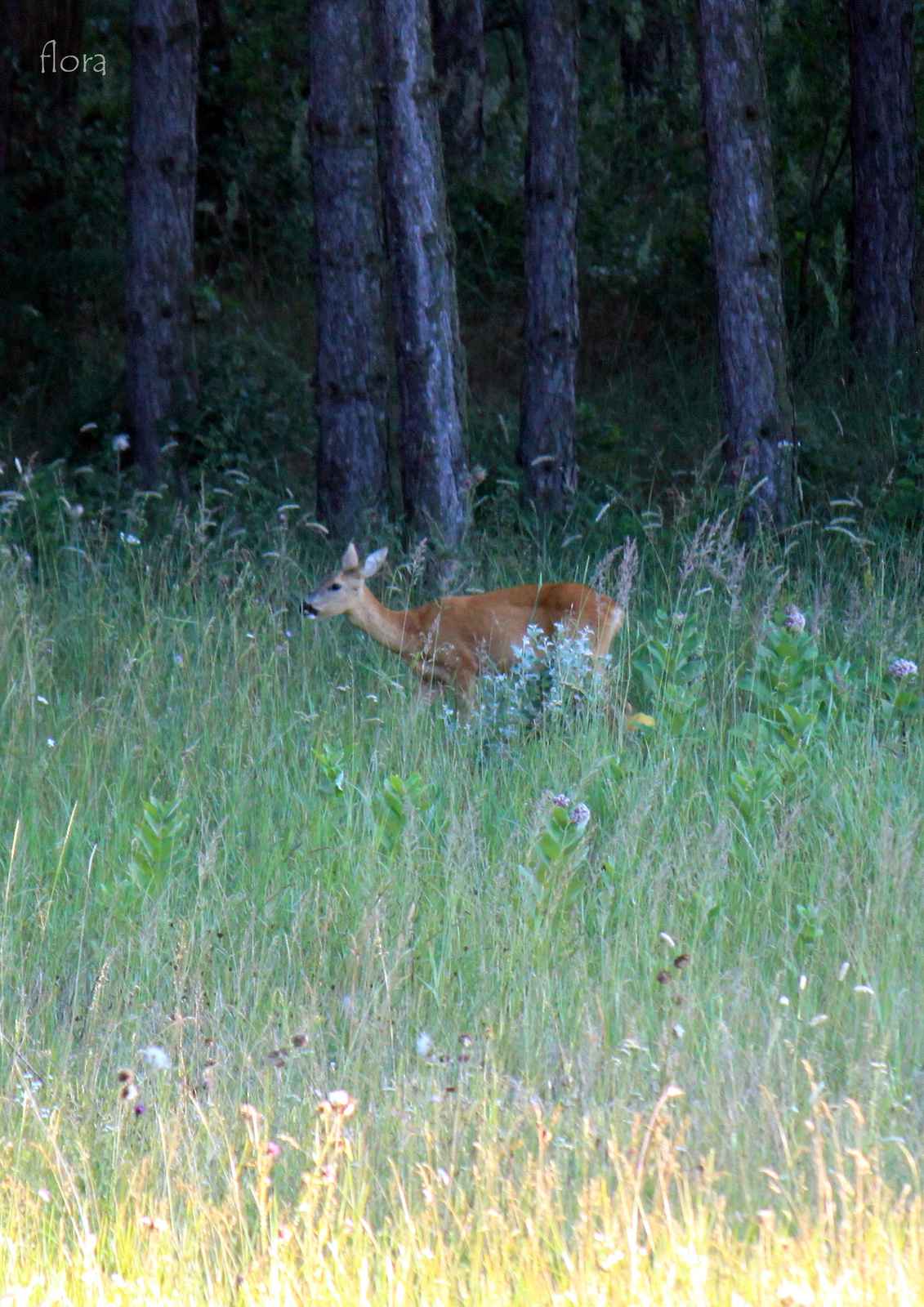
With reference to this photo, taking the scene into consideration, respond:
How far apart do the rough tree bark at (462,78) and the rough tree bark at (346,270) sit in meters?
7.35

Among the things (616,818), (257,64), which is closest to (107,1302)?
(616,818)

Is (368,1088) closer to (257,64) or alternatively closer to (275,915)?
(275,915)

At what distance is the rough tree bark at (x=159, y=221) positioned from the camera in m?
10.4

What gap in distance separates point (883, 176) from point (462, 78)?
20.1 feet

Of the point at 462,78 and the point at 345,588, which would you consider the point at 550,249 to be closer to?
the point at 345,588

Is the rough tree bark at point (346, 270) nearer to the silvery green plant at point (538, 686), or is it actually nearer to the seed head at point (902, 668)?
the silvery green plant at point (538, 686)

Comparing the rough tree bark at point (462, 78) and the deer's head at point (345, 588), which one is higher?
the rough tree bark at point (462, 78)

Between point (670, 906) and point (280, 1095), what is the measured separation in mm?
1322

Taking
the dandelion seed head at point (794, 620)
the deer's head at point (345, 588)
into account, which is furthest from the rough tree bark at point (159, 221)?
the dandelion seed head at point (794, 620)

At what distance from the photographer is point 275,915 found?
4141 mm

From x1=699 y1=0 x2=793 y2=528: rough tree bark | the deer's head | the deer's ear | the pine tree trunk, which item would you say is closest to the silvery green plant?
the deer's head

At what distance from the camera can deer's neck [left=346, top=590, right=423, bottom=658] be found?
686 cm

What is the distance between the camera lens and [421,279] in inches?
331

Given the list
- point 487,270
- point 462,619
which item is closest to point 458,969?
point 462,619
